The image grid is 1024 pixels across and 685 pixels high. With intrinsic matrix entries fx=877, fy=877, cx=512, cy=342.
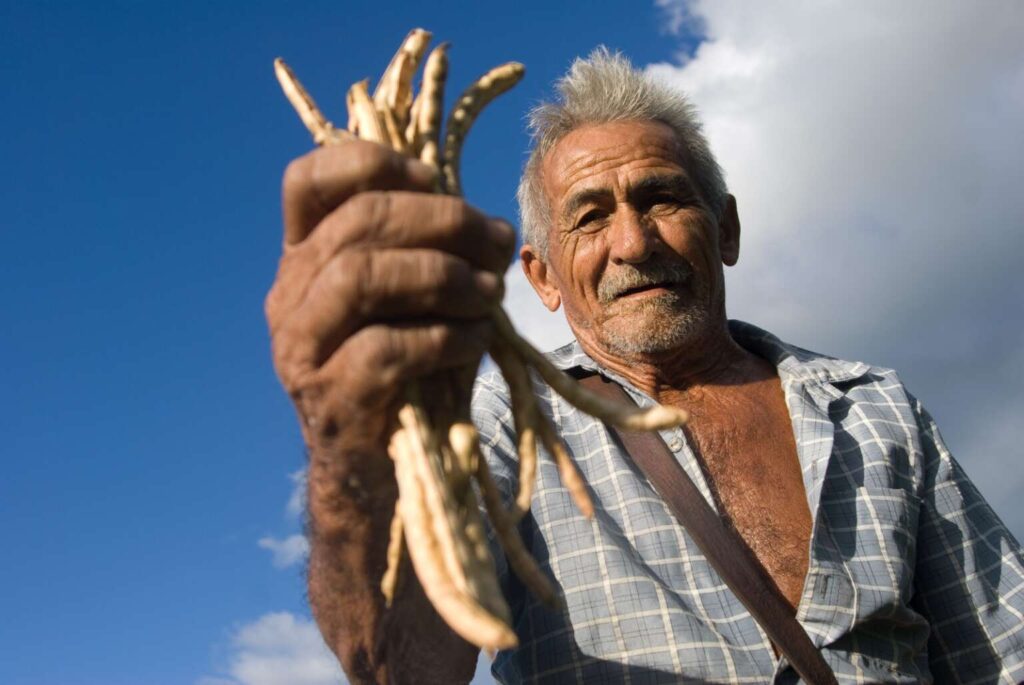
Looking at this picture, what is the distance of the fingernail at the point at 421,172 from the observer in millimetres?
1354

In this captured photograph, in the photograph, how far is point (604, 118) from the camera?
3.69 metres

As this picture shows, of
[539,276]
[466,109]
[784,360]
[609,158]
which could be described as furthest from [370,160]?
[539,276]

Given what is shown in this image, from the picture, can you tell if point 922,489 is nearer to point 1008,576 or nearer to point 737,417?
point 1008,576

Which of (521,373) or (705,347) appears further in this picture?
(705,347)

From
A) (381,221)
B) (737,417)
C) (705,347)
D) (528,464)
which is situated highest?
(705,347)

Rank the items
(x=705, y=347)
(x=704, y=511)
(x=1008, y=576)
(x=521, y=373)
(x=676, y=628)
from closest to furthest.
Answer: (x=521, y=373) → (x=676, y=628) → (x=704, y=511) → (x=1008, y=576) → (x=705, y=347)

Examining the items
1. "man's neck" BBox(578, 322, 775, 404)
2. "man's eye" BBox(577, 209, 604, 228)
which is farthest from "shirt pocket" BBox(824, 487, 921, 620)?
"man's eye" BBox(577, 209, 604, 228)

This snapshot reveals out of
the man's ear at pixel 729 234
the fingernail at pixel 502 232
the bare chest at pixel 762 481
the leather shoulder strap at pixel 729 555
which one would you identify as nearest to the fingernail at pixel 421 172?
the fingernail at pixel 502 232

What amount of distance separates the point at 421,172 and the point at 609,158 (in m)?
2.26

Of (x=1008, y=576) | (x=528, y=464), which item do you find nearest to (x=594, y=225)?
(x=1008, y=576)

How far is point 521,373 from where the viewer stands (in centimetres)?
155

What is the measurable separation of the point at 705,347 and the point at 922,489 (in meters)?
0.92

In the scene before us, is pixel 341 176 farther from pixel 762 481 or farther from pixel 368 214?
pixel 762 481

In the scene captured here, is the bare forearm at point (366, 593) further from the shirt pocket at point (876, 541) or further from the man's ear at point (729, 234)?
the man's ear at point (729, 234)
